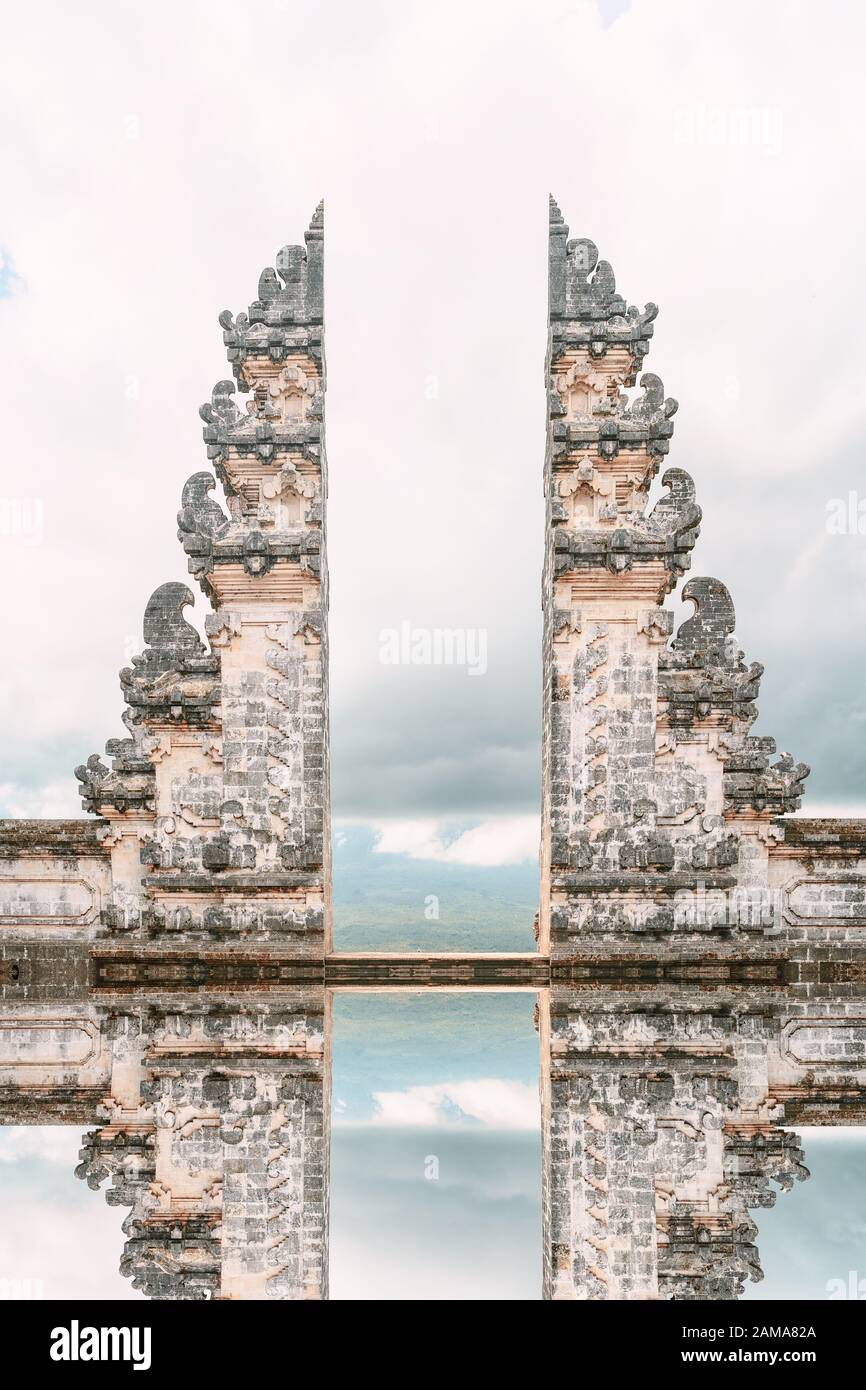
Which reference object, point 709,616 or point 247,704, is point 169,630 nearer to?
point 247,704

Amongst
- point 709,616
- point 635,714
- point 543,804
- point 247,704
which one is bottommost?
point 543,804

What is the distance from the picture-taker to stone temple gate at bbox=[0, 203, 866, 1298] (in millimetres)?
12750

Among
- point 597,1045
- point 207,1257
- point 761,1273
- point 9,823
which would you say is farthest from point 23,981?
point 761,1273

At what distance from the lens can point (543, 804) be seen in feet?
45.1

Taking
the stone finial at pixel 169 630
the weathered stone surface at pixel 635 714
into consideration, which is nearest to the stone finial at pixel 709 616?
the weathered stone surface at pixel 635 714

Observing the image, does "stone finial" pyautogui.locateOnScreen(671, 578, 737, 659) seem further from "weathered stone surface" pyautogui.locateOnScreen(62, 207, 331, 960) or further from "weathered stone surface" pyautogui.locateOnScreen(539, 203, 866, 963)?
"weathered stone surface" pyautogui.locateOnScreen(62, 207, 331, 960)

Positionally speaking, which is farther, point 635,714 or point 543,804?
point 543,804

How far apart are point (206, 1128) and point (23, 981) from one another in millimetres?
3998

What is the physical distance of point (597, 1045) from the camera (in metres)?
11.6

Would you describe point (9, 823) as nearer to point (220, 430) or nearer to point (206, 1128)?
point (206, 1128)

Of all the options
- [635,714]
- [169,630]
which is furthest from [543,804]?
[169,630]
